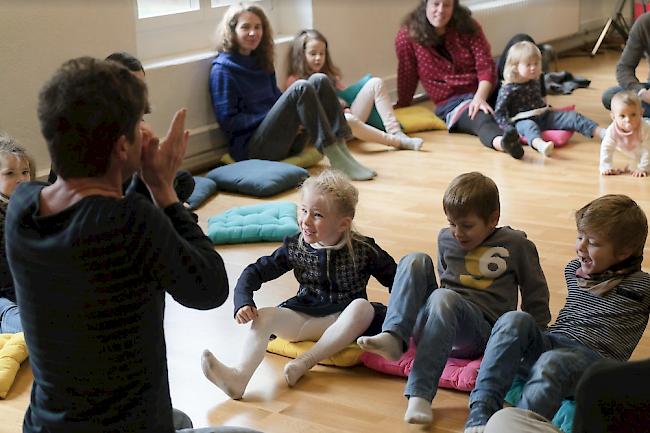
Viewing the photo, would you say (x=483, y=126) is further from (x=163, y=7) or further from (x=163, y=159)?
(x=163, y=159)

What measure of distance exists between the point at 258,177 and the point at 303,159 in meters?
0.61

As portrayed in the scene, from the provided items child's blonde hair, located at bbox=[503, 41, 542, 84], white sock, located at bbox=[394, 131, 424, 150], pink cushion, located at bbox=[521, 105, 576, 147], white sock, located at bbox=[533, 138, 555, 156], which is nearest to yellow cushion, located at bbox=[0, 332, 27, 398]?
white sock, located at bbox=[394, 131, 424, 150]

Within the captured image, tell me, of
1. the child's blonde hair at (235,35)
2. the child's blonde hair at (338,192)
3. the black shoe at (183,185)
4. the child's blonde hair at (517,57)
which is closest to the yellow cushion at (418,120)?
the child's blonde hair at (517,57)

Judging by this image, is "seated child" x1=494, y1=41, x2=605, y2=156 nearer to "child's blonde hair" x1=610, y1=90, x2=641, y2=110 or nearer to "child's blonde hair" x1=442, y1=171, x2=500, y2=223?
"child's blonde hair" x1=610, y1=90, x2=641, y2=110

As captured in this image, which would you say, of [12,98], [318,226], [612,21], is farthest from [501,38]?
[318,226]

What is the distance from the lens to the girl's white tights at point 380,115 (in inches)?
230

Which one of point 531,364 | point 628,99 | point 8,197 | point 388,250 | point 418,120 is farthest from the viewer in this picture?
point 418,120

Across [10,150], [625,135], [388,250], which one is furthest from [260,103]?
[10,150]

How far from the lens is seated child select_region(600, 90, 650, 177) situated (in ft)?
16.9

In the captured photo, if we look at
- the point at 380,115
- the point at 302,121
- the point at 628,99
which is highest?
the point at 628,99

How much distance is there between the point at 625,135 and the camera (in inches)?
→ 203

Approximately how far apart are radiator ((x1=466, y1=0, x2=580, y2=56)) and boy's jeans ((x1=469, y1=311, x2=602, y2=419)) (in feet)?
17.3

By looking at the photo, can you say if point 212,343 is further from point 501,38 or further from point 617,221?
point 501,38

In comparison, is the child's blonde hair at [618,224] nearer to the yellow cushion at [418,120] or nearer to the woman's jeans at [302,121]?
the woman's jeans at [302,121]
